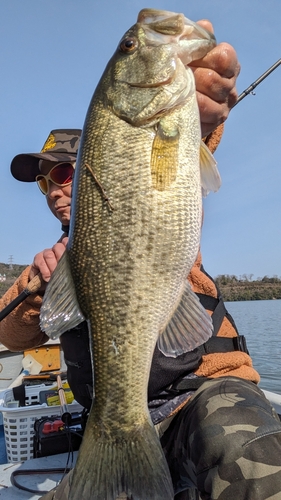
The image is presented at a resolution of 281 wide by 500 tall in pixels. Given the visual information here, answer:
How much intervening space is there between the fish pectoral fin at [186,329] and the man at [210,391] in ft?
1.63

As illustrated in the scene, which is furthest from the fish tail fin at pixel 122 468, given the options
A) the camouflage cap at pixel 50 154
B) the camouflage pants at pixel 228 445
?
the camouflage cap at pixel 50 154

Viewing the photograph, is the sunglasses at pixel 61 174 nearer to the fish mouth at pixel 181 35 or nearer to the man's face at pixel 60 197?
the man's face at pixel 60 197

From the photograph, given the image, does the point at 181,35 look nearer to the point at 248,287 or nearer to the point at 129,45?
the point at 129,45

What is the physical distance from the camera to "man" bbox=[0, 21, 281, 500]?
1.87m

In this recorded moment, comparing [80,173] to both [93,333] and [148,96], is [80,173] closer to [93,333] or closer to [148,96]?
[148,96]

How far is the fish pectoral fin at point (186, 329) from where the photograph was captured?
1904 millimetres

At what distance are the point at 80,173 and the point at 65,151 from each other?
6.03 feet

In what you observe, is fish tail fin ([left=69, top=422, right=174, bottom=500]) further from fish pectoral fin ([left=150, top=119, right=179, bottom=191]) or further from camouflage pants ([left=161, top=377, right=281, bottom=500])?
fish pectoral fin ([left=150, top=119, right=179, bottom=191])

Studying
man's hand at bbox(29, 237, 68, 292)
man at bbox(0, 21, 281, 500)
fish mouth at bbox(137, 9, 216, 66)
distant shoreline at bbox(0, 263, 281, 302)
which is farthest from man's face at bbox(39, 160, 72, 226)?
distant shoreline at bbox(0, 263, 281, 302)

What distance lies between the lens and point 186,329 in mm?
1930

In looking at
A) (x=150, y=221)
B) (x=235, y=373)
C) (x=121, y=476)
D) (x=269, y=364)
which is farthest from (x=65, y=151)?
(x=269, y=364)

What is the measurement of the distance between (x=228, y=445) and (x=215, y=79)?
1.95 m

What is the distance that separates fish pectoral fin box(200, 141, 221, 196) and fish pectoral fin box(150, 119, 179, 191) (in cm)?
22

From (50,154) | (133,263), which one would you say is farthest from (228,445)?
(50,154)
